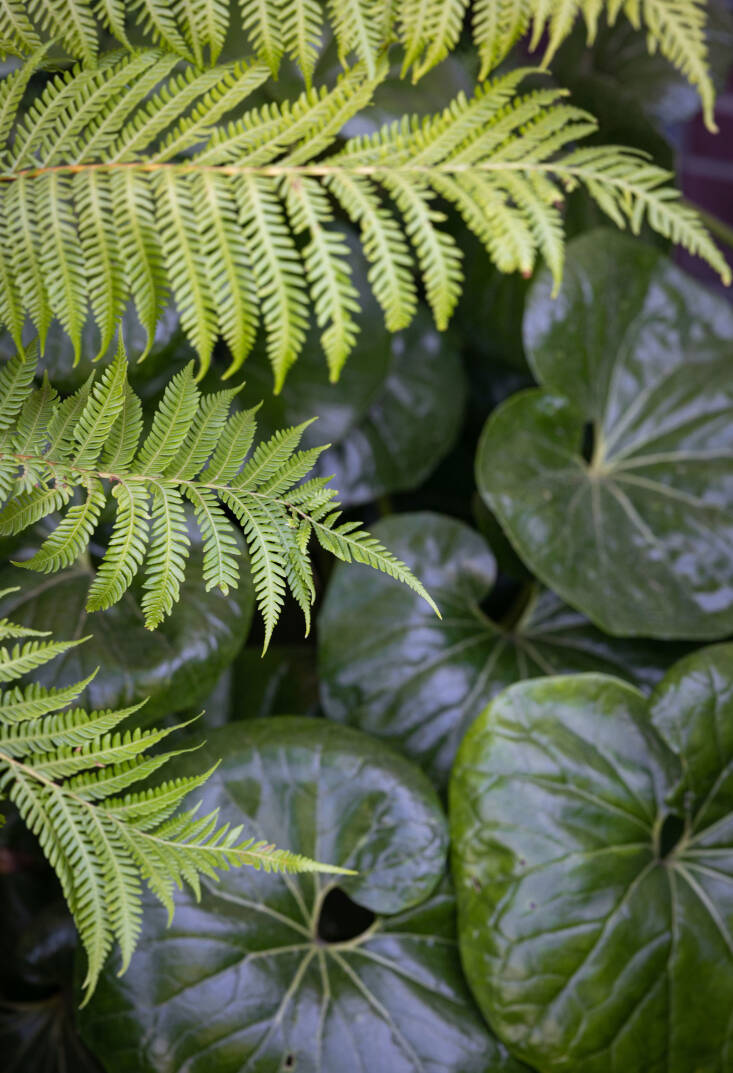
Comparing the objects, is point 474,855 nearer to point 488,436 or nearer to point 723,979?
point 723,979

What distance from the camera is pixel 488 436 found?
3.59 ft

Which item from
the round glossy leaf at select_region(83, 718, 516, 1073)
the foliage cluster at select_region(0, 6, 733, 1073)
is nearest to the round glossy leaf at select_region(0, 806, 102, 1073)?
the foliage cluster at select_region(0, 6, 733, 1073)

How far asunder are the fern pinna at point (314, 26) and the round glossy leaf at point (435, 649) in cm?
60

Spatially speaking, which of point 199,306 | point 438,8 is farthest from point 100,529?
point 438,8

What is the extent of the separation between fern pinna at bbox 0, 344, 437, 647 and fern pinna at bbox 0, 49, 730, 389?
9 centimetres

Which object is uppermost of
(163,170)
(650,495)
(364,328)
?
(163,170)

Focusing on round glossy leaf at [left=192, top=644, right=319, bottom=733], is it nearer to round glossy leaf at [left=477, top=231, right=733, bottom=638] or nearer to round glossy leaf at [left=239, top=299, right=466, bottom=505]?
round glossy leaf at [left=239, top=299, right=466, bottom=505]

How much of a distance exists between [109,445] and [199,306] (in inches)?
6.1

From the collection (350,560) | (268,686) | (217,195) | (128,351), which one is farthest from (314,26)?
(268,686)

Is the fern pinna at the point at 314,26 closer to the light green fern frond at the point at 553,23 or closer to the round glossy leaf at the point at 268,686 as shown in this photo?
the light green fern frond at the point at 553,23

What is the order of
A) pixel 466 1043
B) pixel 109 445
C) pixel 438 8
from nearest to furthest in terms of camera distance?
pixel 109 445 → pixel 438 8 → pixel 466 1043

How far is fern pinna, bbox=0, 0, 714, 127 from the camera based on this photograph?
25.8 inches

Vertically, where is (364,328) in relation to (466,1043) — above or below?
above

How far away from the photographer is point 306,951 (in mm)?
888
